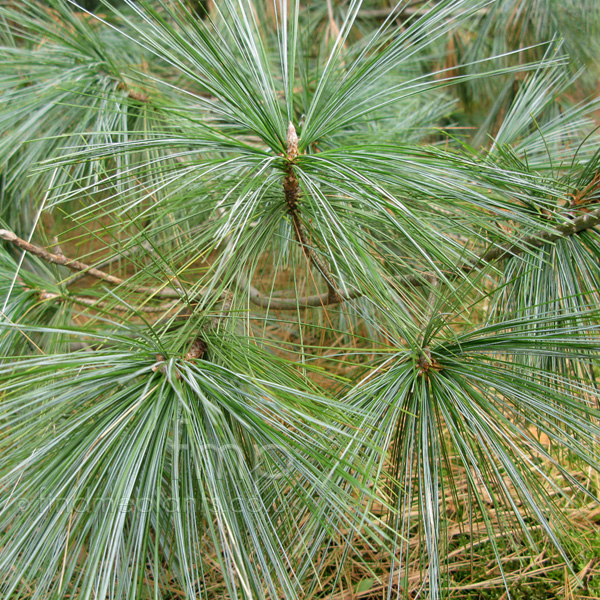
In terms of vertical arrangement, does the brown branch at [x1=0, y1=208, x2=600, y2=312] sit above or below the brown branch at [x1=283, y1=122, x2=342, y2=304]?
below

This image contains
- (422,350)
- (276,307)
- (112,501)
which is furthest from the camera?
(276,307)

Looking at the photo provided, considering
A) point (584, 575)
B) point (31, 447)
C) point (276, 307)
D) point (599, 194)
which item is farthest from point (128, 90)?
point (584, 575)

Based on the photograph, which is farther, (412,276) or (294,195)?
(412,276)

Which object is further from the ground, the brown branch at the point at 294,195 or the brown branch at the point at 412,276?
the brown branch at the point at 294,195

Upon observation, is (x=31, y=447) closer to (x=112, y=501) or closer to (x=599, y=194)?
(x=112, y=501)

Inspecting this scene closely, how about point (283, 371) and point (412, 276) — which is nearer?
point (283, 371)

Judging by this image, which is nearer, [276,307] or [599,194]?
[599,194]

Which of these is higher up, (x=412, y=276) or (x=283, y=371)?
(x=412, y=276)

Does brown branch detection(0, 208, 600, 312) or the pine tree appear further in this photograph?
brown branch detection(0, 208, 600, 312)

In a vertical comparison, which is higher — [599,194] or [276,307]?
[599,194]

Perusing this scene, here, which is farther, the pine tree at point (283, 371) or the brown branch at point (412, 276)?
the brown branch at point (412, 276)

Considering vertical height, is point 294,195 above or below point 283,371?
above
